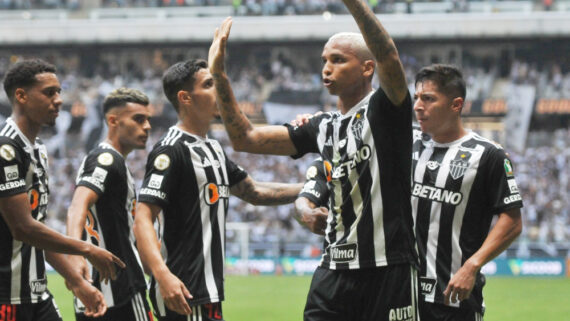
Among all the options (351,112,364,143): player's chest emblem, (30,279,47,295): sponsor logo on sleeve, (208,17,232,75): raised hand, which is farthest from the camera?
(30,279,47,295): sponsor logo on sleeve

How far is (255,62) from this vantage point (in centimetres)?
4612

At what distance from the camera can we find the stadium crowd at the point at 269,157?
34.6 metres

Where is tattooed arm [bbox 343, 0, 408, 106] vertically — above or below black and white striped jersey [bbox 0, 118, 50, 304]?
above

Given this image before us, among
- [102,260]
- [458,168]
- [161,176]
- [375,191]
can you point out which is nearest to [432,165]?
[458,168]

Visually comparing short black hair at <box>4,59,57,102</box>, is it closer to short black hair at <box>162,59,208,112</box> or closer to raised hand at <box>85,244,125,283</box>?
short black hair at <box>162,59,208,112</box>

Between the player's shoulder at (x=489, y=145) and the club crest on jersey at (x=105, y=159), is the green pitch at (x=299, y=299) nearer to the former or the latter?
the club crest on jersey at (x=105, y=159)

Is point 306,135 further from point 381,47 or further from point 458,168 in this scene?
point 458,168

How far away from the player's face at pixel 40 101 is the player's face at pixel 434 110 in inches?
100

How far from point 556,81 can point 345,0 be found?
128ft

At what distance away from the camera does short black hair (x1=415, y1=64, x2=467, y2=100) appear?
21.0 ft

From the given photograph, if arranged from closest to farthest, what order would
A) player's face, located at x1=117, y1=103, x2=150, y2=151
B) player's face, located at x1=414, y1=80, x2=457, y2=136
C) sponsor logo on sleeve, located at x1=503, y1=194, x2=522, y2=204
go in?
sponsor logo on sleeve, located at x1=503, y1=194, x2=522, y2=204, player's face, located at x1=414, y1=80, x2=457, y2=136, player's face, located at x1=117, y1=103, x2=150, y2=151

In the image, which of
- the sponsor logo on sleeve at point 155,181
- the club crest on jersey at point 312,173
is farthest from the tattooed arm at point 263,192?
the sponsor logo on sleeve at point 155,181

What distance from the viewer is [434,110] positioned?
634 cm

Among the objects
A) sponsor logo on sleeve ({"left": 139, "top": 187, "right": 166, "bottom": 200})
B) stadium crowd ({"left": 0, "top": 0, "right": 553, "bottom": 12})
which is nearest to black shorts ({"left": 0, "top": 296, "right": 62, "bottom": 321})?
sponsor logo on sleeve ({"left": 139, "top": 187, "right": 166, "bottom": 200})
